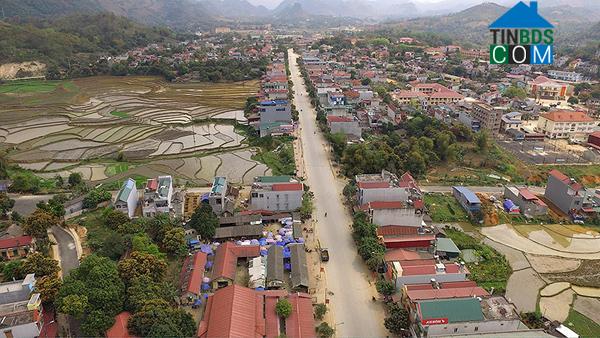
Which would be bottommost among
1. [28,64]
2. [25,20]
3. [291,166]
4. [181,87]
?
[291,166]

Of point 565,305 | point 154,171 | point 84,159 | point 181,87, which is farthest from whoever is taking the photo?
point 181,87

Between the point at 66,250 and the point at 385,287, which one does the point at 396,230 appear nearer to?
the point at 385,287

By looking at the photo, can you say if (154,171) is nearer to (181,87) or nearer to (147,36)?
(181,87)

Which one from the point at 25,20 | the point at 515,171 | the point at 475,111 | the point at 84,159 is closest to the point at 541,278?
the point at 515,171

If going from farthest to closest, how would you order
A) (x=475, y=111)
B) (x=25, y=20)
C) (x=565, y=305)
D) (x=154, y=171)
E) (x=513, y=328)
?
(x=25, y=20)
(x=475, y=111)
(x=154, y=171)
(x=565, y=305)
(x=513, y=328)

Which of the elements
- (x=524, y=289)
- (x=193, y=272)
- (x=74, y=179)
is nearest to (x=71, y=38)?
(x=74, y=179)

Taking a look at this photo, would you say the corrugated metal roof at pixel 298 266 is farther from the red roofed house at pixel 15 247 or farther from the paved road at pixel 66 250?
the red roofed house at pixel 15 247
